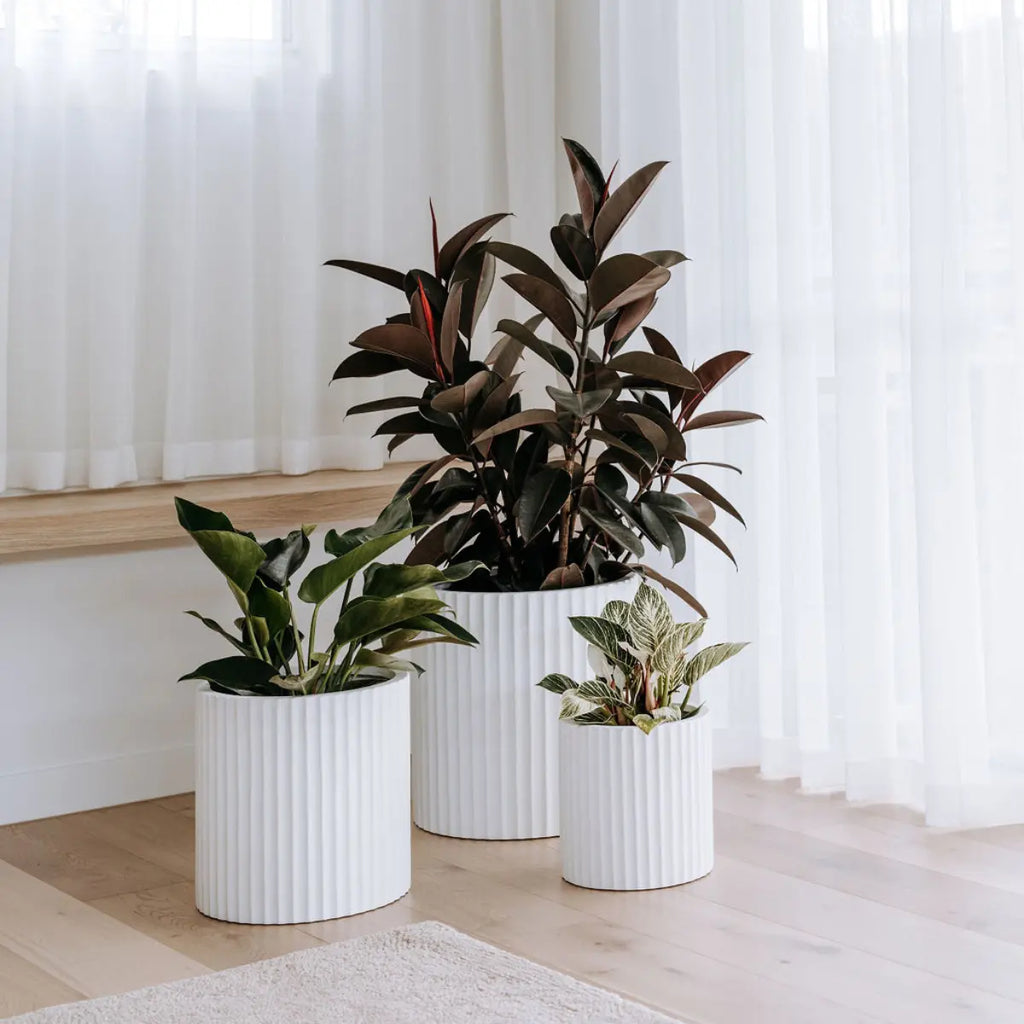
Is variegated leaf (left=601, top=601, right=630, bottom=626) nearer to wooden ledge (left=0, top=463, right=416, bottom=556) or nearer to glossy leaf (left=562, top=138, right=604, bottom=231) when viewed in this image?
glossy leaf (left=562, top=138, right=604, bottom=231)

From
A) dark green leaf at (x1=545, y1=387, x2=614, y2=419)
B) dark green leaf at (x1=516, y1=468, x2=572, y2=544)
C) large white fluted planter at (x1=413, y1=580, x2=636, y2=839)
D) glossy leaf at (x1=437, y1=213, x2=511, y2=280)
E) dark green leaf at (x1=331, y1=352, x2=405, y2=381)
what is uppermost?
glossy leaf at (x1=437, y1=213, x2=511, y2=280)

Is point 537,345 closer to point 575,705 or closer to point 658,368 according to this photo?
point 658,368

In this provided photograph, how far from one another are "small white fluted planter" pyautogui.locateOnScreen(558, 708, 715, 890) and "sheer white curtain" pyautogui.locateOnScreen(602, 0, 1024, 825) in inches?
18.0

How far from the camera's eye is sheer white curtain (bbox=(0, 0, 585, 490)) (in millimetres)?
2561

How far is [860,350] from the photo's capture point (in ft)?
8.01

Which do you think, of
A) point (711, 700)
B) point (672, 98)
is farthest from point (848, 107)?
point (711, 700)

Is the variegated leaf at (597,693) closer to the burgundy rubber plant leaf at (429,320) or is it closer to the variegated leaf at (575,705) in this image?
the variegated leaf at (575,705)

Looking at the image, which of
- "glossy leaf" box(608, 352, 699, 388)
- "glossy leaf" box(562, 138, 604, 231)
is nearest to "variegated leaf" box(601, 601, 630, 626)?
"glossy leaf" box(608, 352, 699, 388)

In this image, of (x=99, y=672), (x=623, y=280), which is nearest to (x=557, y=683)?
(x=623, y=280)

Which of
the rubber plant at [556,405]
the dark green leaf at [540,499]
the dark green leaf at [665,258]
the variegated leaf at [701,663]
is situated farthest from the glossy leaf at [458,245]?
the variegated leaf at [701,663]

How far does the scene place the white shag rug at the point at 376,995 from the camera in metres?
1.66

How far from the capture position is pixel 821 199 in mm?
2547

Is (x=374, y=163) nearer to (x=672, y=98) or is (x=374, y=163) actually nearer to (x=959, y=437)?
(x=672, y=98)

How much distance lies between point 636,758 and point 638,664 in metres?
0.13
